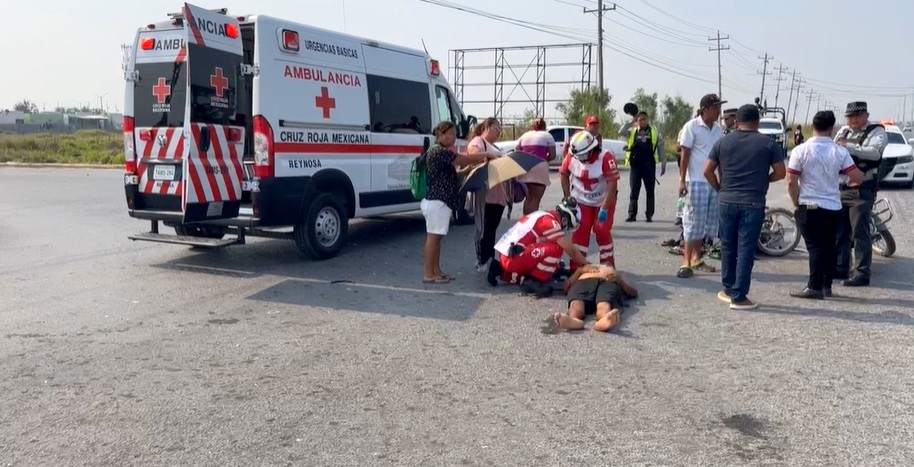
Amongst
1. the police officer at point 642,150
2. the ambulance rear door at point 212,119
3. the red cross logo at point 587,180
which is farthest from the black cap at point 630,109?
the ambulance rear door at point 212,119

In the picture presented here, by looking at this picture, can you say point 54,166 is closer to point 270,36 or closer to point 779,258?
point 270,36

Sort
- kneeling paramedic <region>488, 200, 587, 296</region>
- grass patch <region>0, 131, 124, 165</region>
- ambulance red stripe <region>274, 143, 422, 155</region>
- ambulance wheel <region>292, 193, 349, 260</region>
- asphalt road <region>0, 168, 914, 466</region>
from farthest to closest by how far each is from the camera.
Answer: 1. grass patch <region>0, 131, 124, 165</region>
2. ambulance wheel <region>292, 193, 349, 260</region>
3. ambulance red stripe <region>274, 143, 422, 155</region>
4. kneeling paramedic <region>488, 200, 587, 296</region>
5. asphalt road <region>0, 168, 914, 466</region>

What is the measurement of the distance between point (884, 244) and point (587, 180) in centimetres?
401

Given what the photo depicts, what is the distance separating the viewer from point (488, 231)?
28.7ft

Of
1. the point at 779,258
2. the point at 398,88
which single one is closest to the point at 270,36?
the point at 398,88

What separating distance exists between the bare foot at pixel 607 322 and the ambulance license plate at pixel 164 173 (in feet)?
16.3

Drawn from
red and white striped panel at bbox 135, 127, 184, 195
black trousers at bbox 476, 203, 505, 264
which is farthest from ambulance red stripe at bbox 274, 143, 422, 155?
black trousers at bbox 476, 203, 505, 264

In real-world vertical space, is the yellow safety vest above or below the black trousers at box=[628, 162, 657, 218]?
above

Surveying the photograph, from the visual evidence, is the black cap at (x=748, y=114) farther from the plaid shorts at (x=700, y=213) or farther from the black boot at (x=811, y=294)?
the black boot at (x=811, y=294)

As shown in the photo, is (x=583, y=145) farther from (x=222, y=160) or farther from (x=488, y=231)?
(x=222, y=160)

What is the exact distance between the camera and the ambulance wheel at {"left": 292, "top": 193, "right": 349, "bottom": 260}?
369 inches

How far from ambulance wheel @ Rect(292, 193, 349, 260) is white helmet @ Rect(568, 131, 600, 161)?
3.06 meters

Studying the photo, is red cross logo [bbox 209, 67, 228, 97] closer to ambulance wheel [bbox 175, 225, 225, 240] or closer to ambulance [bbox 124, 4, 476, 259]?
ambulance [bbox 124, 4, 476, 259]

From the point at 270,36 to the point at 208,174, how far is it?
166cm
